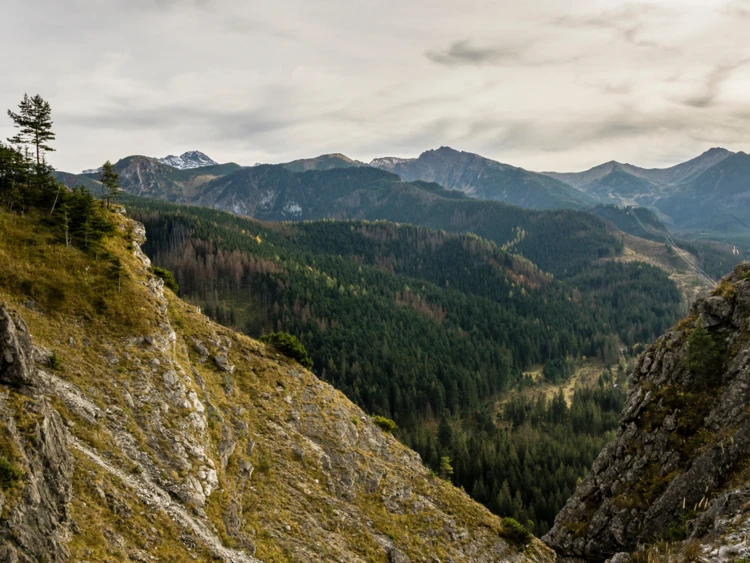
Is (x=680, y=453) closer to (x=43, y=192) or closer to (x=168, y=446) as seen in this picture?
(x=168, y=446)

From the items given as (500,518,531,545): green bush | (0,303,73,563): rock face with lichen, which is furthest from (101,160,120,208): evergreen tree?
(500,518,531,545): green bush

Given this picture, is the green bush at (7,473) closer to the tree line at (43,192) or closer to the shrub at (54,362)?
the shrub at (54,362)

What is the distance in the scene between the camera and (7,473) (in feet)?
69.6

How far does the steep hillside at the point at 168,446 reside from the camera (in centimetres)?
2517

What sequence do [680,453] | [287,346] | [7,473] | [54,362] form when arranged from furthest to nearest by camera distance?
[287,346] < [54,362] < [680,453] < [7,473]

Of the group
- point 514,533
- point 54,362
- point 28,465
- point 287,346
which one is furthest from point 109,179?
point 514,533

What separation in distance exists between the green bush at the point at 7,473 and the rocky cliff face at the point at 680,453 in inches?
1407

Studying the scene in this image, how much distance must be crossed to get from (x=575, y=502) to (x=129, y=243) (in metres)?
63.8

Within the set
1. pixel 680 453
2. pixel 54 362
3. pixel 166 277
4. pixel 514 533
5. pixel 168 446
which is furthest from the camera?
pixel 166 277

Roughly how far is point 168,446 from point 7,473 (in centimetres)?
1555

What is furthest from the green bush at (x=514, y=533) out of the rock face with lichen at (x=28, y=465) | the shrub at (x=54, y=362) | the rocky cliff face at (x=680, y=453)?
the shrub at (x=54, y=362)

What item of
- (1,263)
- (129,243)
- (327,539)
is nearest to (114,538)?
(327,539)

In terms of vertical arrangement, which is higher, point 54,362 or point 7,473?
point 54,362

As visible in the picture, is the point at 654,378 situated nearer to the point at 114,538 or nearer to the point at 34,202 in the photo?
the point at 114,538
